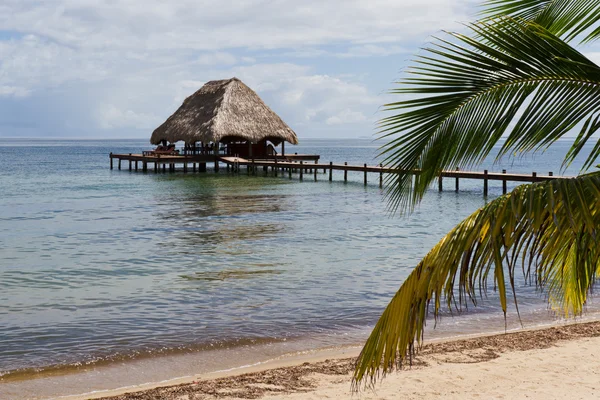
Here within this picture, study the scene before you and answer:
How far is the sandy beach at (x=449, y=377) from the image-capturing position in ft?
20.1

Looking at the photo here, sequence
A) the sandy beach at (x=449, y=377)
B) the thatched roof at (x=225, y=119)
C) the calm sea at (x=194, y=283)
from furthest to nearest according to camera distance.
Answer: the thatched roof at (x=225, y=119)
the calm sea at (x=194, y=283)
the sandy beach at (x=449, y=377)

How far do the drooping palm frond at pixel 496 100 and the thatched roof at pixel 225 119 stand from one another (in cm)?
4371

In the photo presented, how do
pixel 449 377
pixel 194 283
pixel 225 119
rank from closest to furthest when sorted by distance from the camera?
1. pixel 449 377
2. pixel 194 283
3. pixel 225 119

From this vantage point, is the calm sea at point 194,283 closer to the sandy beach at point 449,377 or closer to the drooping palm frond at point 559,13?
the sandy beach at point 449,377

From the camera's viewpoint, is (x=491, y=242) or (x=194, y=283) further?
(x=194, y=283)

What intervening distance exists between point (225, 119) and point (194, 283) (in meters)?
35.6

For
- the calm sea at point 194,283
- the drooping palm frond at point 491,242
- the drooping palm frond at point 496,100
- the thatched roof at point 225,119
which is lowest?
the calm sea at point 194,283

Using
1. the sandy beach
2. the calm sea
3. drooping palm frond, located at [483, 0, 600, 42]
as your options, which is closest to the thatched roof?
the calm sea

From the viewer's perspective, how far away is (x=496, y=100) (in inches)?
126

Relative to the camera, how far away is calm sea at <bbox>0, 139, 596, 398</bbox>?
8484mm

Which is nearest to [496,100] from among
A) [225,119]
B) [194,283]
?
[194,283]

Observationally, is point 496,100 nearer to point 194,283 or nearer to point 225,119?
point 194,283

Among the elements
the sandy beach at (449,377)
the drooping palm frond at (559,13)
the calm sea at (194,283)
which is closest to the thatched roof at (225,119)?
the calm sea at (194,283)

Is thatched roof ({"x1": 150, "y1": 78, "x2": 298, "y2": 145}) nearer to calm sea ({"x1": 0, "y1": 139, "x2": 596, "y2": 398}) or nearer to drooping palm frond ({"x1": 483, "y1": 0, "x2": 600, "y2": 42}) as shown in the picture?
calm sea ({"x1": 0, "y1": 139, "x2": 596, "y2": 398})
